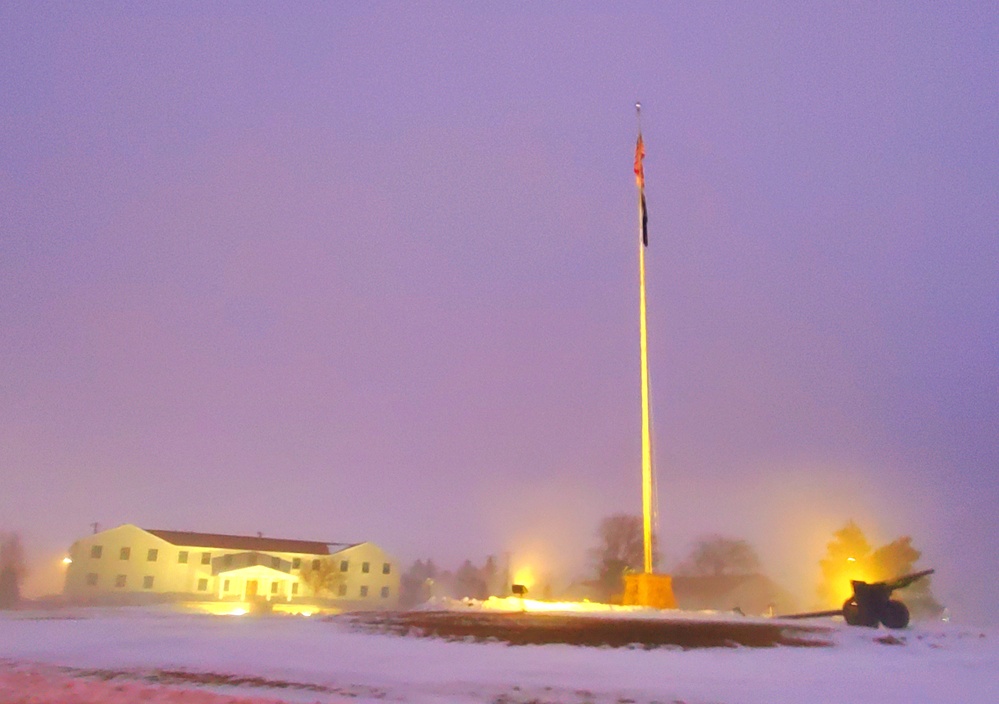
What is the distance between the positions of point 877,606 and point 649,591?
3666 mm

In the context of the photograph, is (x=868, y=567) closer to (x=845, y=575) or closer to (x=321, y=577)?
(x=845, y=575)

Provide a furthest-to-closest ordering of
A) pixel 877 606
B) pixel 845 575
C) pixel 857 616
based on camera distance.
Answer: pixel 845 575 → pixel 857 616 → pixel 877 606

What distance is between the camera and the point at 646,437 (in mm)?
16406

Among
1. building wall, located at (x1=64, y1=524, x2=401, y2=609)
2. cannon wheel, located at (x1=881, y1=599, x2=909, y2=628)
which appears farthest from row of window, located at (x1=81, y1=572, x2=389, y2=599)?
cannon wheel, located at (x1=881, y1=599, x2=909, y2=628)

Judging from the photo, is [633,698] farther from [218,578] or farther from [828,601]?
[218,578]

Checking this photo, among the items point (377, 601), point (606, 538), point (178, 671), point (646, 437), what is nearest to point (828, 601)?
point (606, 538)

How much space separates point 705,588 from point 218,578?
82.8 feet

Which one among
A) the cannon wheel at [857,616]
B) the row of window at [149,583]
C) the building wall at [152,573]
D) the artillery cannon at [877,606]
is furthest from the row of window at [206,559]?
the artillery cannon at [877,606]

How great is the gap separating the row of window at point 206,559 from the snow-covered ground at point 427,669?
33.5 meters

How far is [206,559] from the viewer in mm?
42531

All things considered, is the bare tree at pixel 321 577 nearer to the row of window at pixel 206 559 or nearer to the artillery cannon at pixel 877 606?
the row of window at pixel 206 559

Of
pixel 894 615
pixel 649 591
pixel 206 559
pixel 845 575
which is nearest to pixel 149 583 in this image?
pixel 206 559

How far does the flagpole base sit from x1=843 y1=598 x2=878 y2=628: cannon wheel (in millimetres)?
2959

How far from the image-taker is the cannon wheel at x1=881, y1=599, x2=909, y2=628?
11852mm
